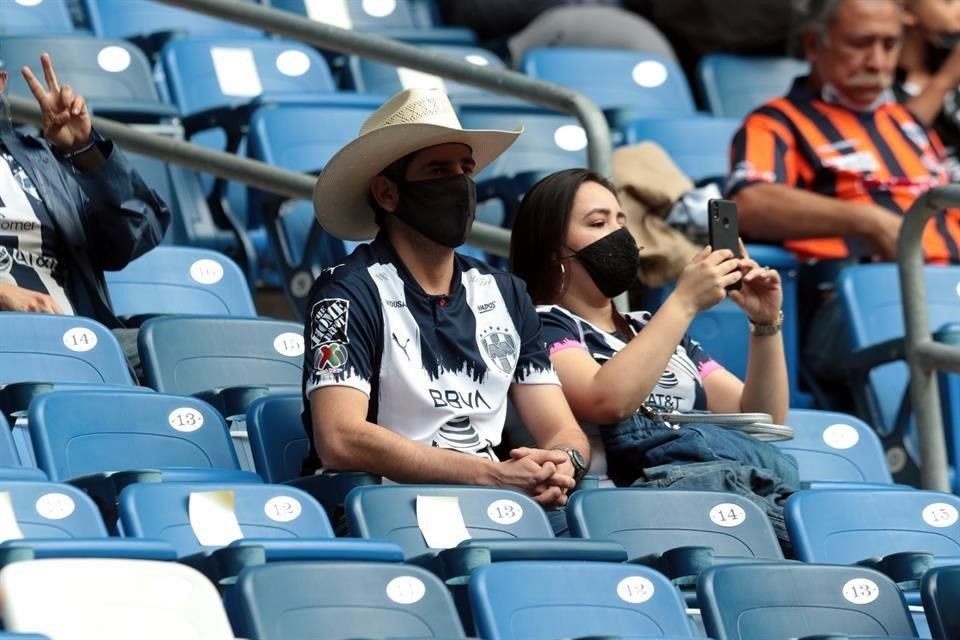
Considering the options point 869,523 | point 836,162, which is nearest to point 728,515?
point 869,523

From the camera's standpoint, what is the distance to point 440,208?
12.5 ft

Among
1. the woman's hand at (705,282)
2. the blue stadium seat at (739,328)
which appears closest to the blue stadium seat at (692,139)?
the blue stadium seat at (739,328)

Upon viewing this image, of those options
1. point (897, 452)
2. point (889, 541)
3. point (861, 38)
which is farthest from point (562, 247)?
point (861, 38)

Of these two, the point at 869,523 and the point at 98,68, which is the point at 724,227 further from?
the point at 98,68

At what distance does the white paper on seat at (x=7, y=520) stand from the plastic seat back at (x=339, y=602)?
0.35 m

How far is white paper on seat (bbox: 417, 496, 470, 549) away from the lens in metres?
3.32

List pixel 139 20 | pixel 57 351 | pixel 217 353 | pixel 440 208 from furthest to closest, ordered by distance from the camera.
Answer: pixel 139 20 → pixel 217 353 → pixel 57 351 → pixel 440 208

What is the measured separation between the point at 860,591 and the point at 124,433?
129cm

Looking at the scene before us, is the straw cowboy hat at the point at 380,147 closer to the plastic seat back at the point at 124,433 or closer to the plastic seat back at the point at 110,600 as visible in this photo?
the plastic seat back at the point at 124,433

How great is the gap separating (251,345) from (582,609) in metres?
1.36

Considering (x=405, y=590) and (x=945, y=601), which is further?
(x=945, y=601)

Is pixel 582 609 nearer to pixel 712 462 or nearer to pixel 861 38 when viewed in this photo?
pixel 712 462

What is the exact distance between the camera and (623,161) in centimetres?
540

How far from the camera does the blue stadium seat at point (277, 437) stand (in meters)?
3.80
